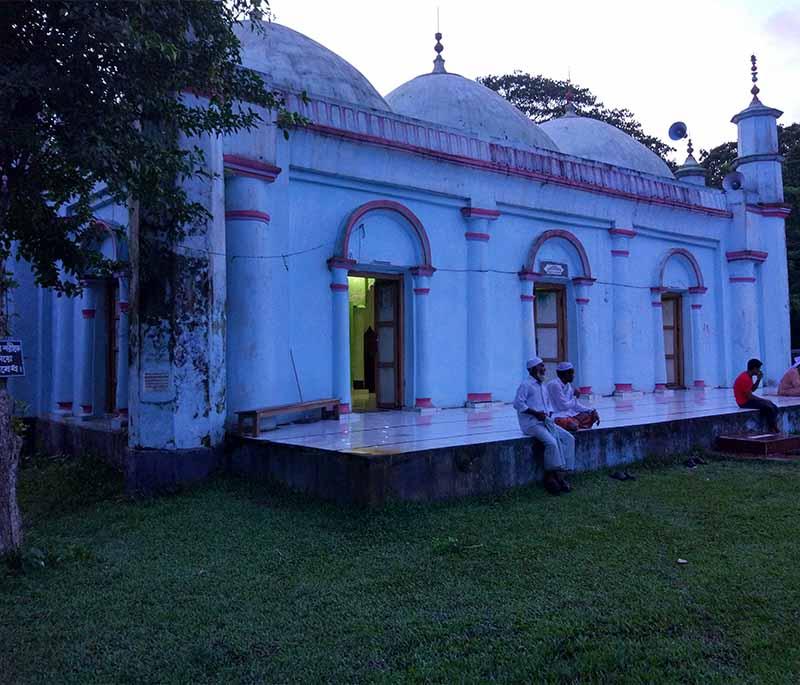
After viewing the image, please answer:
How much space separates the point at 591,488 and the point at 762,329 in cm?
1061

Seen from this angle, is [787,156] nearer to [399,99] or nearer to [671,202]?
[671,202]

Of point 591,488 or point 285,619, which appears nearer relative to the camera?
point 285,619

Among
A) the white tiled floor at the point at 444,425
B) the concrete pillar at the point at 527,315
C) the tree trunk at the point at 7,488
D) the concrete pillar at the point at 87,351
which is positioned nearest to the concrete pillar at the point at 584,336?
the white tiled floor at the point at 444,425

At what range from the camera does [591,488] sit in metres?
6.62

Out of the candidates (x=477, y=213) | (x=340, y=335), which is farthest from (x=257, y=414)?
(x=477, y=213)

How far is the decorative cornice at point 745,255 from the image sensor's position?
14750mm

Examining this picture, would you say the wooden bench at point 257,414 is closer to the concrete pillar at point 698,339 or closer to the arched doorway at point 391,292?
the arched doorway at point 391,292

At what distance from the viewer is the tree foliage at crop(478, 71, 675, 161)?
27.5 metres

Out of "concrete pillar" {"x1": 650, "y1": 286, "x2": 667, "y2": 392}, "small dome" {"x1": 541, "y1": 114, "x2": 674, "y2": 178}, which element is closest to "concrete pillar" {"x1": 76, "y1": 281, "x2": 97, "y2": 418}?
"concrete pillar" {"x1": 650, "y1": 286, "x2": 667, "y2": 392}

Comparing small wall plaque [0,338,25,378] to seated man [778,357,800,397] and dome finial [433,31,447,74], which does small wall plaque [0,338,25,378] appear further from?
dome finial [433,31,447,74]

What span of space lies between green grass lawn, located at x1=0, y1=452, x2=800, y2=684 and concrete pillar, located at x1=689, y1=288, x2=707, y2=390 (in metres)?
8.23

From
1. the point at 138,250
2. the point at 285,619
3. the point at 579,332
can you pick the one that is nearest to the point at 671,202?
the point at 579,332

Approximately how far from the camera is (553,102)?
2766 cm

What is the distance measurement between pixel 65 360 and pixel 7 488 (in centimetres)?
671
